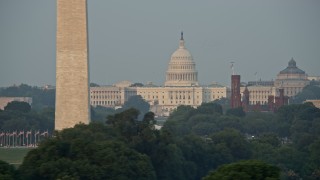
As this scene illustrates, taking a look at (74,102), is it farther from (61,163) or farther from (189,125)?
(189,125)

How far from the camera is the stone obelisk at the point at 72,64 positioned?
89.4 meters

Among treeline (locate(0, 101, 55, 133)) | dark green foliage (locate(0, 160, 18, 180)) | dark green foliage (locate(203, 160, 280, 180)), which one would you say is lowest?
dark green foliage (locate(0, 160, 18, 180))

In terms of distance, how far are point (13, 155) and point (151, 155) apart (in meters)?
17.3

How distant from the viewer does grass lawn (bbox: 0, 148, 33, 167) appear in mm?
88931

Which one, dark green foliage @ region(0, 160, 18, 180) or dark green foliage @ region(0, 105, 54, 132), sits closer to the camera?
dark green foliage @ region(0, 160, 18, 180)

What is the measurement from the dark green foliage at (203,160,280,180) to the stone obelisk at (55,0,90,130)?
103ft

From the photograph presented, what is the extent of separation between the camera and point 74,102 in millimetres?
91000

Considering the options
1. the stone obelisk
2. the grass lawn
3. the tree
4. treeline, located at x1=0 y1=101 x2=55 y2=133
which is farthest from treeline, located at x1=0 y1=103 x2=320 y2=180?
the tree

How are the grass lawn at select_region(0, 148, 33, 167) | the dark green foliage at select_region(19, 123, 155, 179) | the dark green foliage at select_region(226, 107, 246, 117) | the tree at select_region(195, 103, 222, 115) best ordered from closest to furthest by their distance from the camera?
the dark green foliage at select_region(19, 123, 155, 179) < the grass lawn at select_region(0, 148, 33, 167) < the tree at select_region(195, 103, 222, 115) < the dark green foliage at select_region(226, 107, 246, 117)

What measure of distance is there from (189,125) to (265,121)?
896 cm

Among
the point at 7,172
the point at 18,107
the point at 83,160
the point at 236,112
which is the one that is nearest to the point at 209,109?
the point at 236,112

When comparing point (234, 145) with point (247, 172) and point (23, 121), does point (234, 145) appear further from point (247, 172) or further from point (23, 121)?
point (247, 172)

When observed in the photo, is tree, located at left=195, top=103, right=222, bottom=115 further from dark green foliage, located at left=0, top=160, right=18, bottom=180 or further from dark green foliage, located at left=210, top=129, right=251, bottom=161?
dark green foliage, located at left=0, top=160, right=18, bottom=180

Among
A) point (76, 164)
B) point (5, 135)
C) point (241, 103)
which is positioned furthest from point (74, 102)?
point (241, 103)
